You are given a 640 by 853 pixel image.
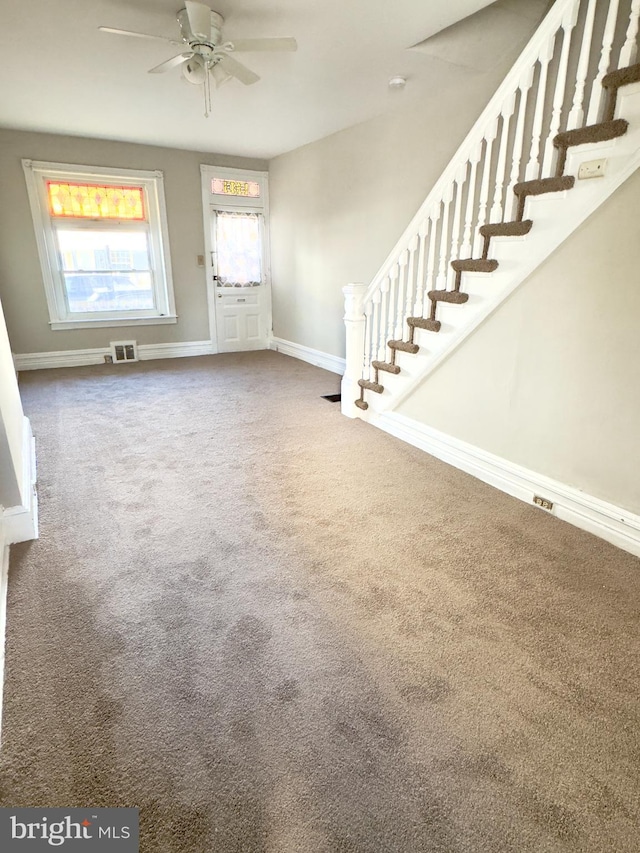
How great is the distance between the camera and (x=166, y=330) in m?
6.36

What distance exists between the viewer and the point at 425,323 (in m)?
3.03

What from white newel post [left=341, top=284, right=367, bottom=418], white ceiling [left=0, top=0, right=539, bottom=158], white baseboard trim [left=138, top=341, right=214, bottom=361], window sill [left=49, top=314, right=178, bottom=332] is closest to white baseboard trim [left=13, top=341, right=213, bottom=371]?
white baseboard trim [left=138, top=341, right=214, bottom=361]

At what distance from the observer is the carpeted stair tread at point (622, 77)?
1.86 metres

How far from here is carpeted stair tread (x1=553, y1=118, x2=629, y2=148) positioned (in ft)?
6.34

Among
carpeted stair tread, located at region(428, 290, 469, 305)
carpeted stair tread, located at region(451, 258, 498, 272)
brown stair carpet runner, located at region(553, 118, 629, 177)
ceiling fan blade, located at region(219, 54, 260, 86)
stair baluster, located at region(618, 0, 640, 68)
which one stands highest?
ceiling fan blade, located at region(219, 54, 260, 86)

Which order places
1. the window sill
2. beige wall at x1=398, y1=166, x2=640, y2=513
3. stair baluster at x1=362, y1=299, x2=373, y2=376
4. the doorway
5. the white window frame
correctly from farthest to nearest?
the doorway < the window sill < the white window frame < stair baluster at x1=362, y1=299, x2=373, y2=376 < beige wall at x1=398, y1=166, x2=640, y2=513

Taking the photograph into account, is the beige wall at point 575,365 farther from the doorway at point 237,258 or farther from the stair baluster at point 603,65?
the doorway at point 237,258

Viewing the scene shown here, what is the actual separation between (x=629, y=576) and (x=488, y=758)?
1.17 meters

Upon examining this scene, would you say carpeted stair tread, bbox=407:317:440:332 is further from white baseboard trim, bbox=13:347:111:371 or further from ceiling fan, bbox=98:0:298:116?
white baseboard trim, bbox=13:347:111:371

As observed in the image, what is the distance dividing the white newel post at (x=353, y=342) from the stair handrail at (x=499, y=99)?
37 cm

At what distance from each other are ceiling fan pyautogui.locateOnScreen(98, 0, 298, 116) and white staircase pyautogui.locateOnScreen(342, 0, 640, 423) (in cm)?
129

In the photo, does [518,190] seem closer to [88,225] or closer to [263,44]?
[263,44]

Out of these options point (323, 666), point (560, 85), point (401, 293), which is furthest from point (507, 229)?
point (323, 666)


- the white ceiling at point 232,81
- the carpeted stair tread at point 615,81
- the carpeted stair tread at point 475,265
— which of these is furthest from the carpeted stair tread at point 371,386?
the white ceiling at point 232,81
